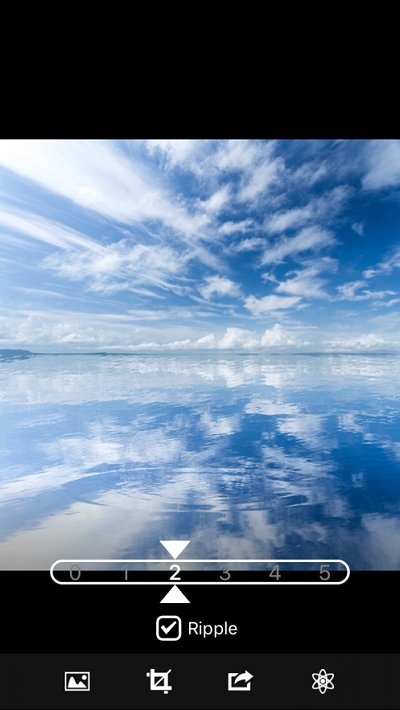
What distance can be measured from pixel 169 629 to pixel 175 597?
0.29 ft

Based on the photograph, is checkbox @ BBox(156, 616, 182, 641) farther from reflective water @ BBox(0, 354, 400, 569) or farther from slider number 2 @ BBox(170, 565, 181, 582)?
reflective water @ BBox(0, 354, 400, 569)

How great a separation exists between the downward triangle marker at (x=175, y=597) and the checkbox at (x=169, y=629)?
0.14 ft

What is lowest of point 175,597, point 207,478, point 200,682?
point 207,478

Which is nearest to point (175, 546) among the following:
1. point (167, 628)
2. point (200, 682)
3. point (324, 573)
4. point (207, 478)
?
point (167, 628)

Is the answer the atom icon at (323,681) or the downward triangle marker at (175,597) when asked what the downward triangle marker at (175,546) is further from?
the atom icon at (323,681)

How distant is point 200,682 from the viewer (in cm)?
93

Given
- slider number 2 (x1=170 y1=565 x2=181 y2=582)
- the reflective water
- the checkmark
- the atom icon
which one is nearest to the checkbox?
the checkmark

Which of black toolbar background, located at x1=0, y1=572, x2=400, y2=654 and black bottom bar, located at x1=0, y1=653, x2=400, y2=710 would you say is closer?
black bottom bar, located at x1=0, y1=653, x2=400, y2=710

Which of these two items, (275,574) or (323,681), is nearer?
(323,681)

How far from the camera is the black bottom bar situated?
0.89m

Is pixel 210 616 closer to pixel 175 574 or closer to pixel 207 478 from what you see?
pixel 175 574

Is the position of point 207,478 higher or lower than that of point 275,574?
lower

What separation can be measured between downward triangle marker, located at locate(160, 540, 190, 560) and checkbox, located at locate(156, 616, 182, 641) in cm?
19

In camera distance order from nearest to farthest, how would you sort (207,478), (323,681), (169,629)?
(323,681) → (169,629) → (207,478)
